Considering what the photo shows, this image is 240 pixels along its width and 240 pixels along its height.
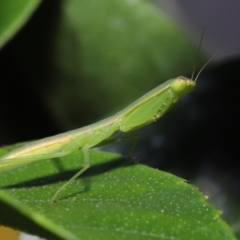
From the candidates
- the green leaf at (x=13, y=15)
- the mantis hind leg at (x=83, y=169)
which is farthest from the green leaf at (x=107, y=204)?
the green leaf at (x=13, y=15)

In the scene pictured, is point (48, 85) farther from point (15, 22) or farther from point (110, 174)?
point (110, 174)

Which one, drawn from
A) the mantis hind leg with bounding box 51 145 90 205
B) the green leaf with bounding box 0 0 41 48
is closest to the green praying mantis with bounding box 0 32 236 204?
the mantis hind leg with bounding box 51 145 90 205

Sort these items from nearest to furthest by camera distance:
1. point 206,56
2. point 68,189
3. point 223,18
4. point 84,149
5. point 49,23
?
point 68,189, point 84,149, point 49,23, point 206,56, point 223,18

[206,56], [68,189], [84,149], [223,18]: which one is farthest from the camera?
[223,18]

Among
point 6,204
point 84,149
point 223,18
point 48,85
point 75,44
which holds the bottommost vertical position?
point 6,204

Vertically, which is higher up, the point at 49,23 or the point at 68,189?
the point at 49,23

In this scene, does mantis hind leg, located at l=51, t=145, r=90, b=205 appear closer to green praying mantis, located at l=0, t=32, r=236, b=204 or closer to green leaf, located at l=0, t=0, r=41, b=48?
green praying mantis, located at l=0, t=32, r=236, b=204

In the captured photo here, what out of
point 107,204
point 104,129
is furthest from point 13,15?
point 107,204

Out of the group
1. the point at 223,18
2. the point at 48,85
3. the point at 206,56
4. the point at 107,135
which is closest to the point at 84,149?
the point at 107,135
